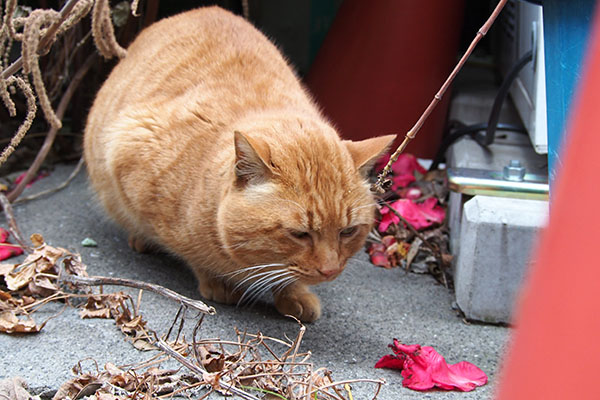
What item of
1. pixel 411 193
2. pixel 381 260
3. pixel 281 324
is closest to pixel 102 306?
pixel 281 324

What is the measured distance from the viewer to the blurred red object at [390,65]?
3.82 meters

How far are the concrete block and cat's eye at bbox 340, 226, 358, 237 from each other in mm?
585

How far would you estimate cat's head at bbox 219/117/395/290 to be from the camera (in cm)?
210

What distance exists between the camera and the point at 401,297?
280 cm

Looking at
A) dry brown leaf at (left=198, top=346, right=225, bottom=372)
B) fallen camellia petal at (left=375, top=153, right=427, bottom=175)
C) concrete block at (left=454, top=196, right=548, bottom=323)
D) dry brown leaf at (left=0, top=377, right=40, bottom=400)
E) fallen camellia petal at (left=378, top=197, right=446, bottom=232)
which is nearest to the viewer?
dry brown leaf at (left=0, top=377, right=40, bottom=400)

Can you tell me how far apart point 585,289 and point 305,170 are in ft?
5.01

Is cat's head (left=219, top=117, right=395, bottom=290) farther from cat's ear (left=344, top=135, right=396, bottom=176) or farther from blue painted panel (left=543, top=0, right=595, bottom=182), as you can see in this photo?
blue painted panel (left=543, top=0, right=595, bottom=182)

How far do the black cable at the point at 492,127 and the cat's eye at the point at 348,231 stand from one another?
1.38m

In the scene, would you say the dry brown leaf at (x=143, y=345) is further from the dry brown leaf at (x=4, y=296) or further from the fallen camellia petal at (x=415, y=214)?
the fallen camellia petal at (x=415, y=214)

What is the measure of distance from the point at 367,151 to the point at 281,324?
0.71 metres

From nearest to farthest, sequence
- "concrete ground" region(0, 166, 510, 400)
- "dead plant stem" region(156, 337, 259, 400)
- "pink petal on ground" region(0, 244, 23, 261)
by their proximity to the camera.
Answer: "dead plant stem" region(156, 337, 259, 400) < "concrete ground" region(0, 166, 510, 400) < "pink petal on ground" region(0, 244, 23, 261)

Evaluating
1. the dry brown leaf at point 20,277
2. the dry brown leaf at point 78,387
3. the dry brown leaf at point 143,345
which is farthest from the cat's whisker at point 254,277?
the dry brown leaf at point 20,277

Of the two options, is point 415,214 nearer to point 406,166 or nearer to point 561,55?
point 406,166

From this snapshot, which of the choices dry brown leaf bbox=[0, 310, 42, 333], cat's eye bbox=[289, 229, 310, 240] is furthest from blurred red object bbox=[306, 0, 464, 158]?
dry brown leaf bbox=[0, 310, 42, 333]
